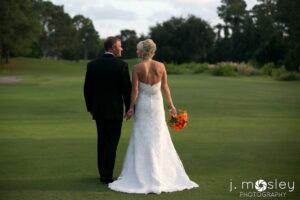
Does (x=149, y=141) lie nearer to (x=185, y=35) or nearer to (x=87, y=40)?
(x=185, y=35)

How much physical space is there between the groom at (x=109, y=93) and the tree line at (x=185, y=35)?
48.7m

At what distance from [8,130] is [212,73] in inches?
1944

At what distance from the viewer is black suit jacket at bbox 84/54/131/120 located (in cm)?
838

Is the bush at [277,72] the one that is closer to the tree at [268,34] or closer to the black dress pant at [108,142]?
the tree at [268,34]

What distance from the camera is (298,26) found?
57688 mm

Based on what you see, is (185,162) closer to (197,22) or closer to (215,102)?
(215,102)

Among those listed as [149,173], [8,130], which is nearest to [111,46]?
[149,173]

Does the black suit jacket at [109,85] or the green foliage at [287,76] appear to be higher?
the black suit jacket at [109,85]

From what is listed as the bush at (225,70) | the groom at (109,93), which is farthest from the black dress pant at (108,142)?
the bush at (225,70)

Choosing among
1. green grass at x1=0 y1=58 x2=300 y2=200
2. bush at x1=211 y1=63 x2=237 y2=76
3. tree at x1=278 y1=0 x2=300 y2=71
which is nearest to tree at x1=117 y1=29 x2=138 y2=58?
bush at x1=211 y1=63 x2=237 y2=76

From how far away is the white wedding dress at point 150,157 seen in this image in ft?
25.7

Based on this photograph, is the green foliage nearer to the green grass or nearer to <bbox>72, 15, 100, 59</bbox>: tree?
the green grass

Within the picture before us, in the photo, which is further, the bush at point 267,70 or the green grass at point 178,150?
the bush at point 267,70

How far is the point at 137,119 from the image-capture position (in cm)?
827
